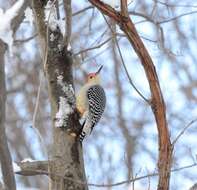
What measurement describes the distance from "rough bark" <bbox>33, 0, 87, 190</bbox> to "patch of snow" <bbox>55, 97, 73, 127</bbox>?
0.05 feet

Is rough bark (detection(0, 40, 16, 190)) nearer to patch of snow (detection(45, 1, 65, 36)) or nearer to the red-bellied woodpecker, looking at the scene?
patch of snow (detection(45, 1, 65, 36))

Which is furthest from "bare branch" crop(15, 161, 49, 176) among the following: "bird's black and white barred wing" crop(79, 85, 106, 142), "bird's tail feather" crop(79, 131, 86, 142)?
"bird's black and white barred wing" crop(79, 85, 106, 142)

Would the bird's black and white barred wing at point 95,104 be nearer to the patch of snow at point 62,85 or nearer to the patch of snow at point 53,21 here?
the patch of snow at point 62,85

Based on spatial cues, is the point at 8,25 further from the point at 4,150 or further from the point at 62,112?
the point at 62,112

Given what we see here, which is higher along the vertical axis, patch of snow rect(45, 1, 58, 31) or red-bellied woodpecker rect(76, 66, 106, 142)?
patch of snow rect(45, 1, 58, 31)

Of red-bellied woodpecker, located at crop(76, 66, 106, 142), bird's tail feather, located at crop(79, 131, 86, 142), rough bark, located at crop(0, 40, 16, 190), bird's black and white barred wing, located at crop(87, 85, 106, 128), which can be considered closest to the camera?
rough bark, located at crop(0, 40, 16, 190)

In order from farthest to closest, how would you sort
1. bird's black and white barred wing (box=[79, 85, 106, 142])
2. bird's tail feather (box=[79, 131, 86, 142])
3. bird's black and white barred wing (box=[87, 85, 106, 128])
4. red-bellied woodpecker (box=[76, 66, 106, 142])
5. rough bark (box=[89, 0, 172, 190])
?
bird's black and white barred wing (box=[87, 85, 106, 128]) < bird's black and white barred wing (box=[79, 85, 106, 142]) < red-bellied woodpecker (box=[76, 66, 106, 142]) < bird's tail feather (box=[79, 131, 86, 142]) < rough bark (box=[89, 0, 172, 190])

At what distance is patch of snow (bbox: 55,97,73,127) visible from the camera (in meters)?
3.23

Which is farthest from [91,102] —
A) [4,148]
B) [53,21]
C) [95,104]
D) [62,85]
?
[4,148]

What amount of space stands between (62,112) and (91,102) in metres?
0.72

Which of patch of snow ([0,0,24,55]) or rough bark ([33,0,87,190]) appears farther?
rough bark ([33,0,87,190])

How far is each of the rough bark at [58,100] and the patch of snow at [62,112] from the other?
0.02m

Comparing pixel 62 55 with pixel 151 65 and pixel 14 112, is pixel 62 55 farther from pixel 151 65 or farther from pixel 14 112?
pixel 14 112

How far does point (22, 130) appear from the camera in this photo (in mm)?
9453
